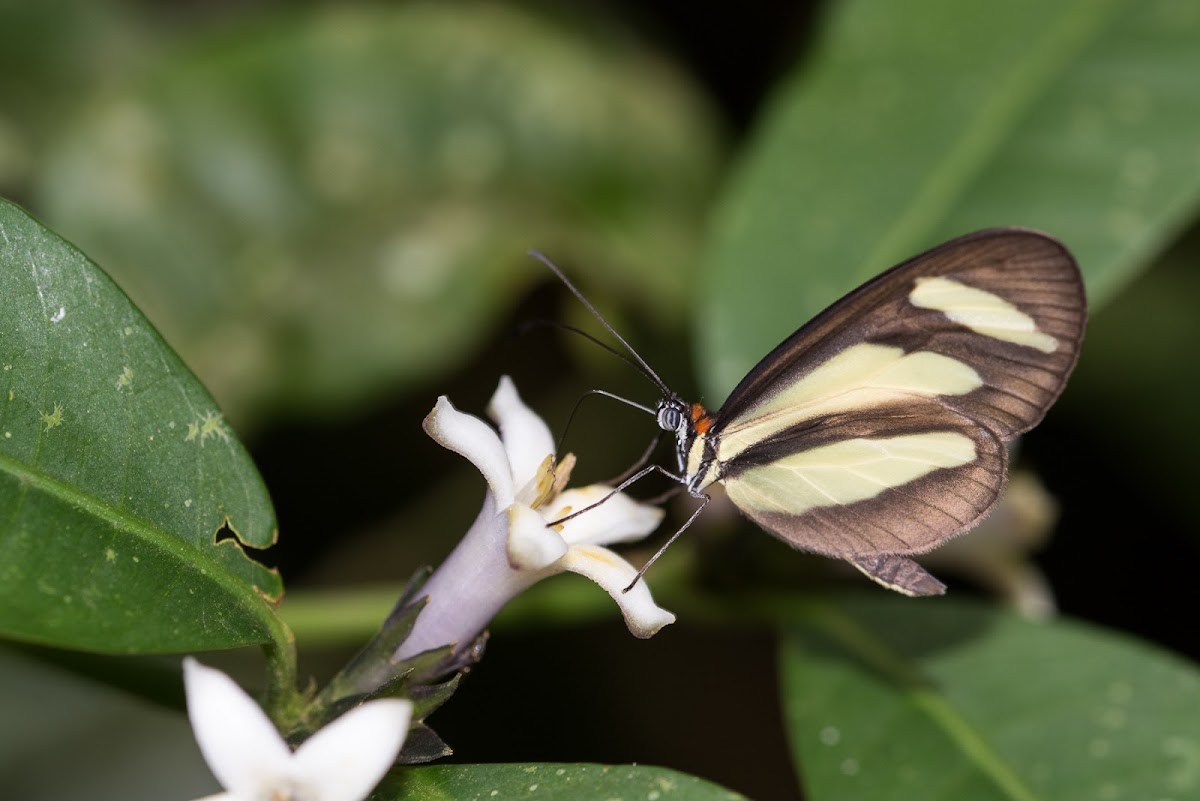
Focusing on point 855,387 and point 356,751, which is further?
point 855,387

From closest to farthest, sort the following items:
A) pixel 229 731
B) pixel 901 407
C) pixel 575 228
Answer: pixel 229 731 < pixel 901 407 < pixel 575 228

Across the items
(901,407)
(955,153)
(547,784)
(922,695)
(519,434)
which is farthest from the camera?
(955,153)

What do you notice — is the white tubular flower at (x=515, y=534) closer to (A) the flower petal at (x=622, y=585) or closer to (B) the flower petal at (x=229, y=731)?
(A) the flower petal at (x=622, y=585)

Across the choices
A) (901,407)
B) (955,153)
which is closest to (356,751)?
(901,407)

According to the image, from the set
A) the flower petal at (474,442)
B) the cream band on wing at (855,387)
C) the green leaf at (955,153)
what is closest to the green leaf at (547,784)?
A: the flower petal at (474,442)

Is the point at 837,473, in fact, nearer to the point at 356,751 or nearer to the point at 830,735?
the point at 830,735

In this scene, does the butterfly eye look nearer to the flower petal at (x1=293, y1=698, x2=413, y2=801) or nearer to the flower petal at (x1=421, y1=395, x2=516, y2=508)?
the flower petal at (x1=421, y1=395, x2=516, y2=508)
